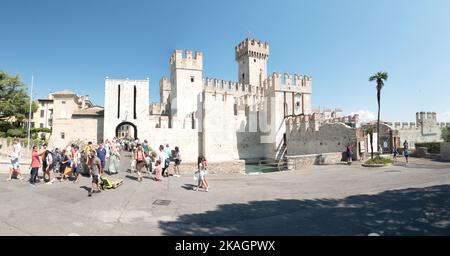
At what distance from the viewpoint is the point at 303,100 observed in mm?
42875

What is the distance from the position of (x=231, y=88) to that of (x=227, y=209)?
3838cm

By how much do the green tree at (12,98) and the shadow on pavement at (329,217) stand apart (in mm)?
38571

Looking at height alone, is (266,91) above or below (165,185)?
above

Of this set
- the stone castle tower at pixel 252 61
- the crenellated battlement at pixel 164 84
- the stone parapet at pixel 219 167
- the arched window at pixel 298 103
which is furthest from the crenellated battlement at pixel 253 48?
the stone parapet at pixel 219 167

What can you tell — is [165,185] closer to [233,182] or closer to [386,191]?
[233,182]

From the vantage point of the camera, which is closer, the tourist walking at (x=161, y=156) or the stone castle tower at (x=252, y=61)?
the tourist walking at (x=161, y=156)

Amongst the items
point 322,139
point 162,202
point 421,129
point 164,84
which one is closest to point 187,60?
point 164,84

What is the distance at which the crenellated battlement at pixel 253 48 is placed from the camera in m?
50.8

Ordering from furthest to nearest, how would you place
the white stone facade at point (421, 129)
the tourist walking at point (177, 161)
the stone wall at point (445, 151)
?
the white stone facade at point (421, 129), the stone wall at point (445, 151), the tourist walking at point (177, 161)

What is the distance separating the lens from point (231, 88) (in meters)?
44.8

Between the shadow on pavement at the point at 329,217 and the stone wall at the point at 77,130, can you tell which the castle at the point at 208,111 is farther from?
the shadow on pavement at the point at 329,217

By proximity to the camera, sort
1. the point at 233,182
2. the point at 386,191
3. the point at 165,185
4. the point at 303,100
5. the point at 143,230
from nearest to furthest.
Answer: the point at 143,230, the point at 386,191, the point at 165,185, the point at 233,182, the point at 303,100
